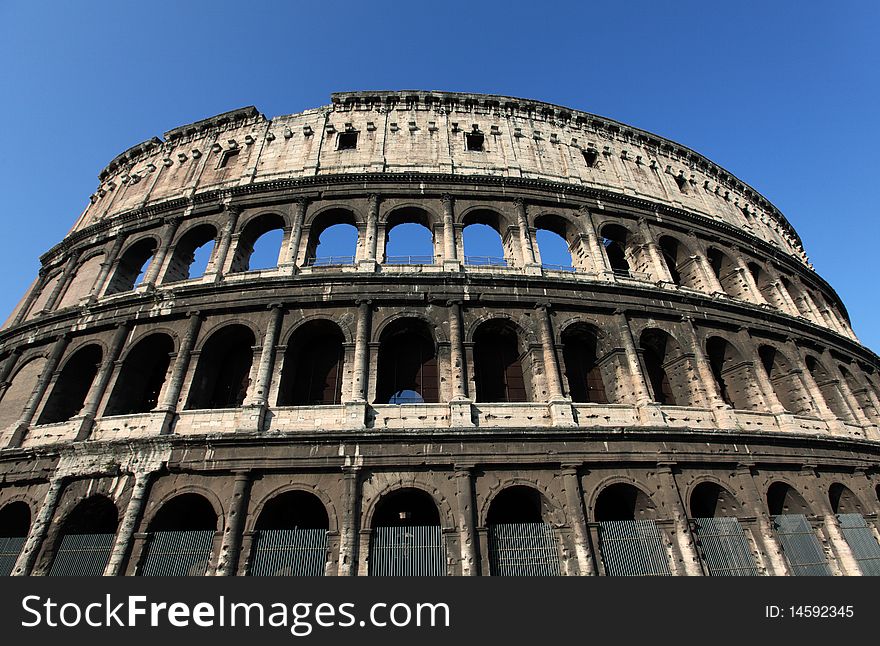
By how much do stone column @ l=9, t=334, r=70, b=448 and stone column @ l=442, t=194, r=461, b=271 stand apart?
1064cm

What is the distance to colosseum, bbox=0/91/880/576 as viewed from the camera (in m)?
8.84

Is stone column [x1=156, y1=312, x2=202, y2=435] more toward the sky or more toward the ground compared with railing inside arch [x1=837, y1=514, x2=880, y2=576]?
more toward the sky

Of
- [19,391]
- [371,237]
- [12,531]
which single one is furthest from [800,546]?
[19,391]

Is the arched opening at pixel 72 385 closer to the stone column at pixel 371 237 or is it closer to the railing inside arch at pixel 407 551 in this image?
the stone column at pixel 371 237

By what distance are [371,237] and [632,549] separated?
380 inches

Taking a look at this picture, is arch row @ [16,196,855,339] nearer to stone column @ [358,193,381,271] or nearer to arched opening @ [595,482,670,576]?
stone column @ [358,193,381,271]

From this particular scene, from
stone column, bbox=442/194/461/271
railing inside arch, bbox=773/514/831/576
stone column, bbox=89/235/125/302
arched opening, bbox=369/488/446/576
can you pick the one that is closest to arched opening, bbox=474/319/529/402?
stone column, bbox=442/194/461/271

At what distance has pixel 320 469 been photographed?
29.4 ft

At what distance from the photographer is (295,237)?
12.5m

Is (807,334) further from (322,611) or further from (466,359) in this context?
(322,611)

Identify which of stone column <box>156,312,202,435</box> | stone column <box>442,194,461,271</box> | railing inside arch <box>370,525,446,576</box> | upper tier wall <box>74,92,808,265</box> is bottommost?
railing inside arch <box>370,525,446,576</box>

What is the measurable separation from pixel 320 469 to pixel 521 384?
5.16m

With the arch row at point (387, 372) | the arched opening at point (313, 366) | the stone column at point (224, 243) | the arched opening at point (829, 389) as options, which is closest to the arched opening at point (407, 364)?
the arch row at point (387, 372)

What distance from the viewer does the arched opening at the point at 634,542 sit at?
8.59 m
